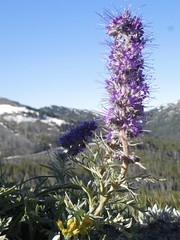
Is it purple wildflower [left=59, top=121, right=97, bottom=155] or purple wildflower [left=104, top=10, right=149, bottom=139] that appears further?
purple wildflower [left=59, top=121, right=97, bottom=155]

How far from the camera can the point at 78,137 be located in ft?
16.6

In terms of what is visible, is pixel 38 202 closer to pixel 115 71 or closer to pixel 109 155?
pixel 109 155

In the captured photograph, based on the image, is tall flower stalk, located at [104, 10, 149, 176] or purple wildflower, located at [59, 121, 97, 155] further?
purple wildflower, located at [59, 121, 97, 155]

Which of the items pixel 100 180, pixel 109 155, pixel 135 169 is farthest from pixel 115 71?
pixel 135 169

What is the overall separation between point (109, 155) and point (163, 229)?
1.94m

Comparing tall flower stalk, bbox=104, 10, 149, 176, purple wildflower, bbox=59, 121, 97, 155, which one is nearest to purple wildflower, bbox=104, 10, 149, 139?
tall flower stalk, bbox=104, 10, 149, 176

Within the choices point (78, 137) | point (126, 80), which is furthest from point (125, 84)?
point (78, 137)

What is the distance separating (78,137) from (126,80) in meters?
1.42

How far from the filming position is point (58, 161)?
512 cm

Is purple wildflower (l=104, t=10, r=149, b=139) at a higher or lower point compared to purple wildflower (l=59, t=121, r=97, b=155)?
higher

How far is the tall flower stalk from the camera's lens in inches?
148

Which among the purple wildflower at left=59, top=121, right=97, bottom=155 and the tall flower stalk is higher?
the tall flower stalk

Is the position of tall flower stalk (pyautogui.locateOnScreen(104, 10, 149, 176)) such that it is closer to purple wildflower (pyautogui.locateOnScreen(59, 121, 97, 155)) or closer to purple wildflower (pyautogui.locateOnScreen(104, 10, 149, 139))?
purple wildflower (pyautogui.locateOnScreen(104, 10, 149, 139))

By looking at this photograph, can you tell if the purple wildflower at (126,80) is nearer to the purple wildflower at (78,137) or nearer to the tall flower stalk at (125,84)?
the tall flower stalk at (125,84)
